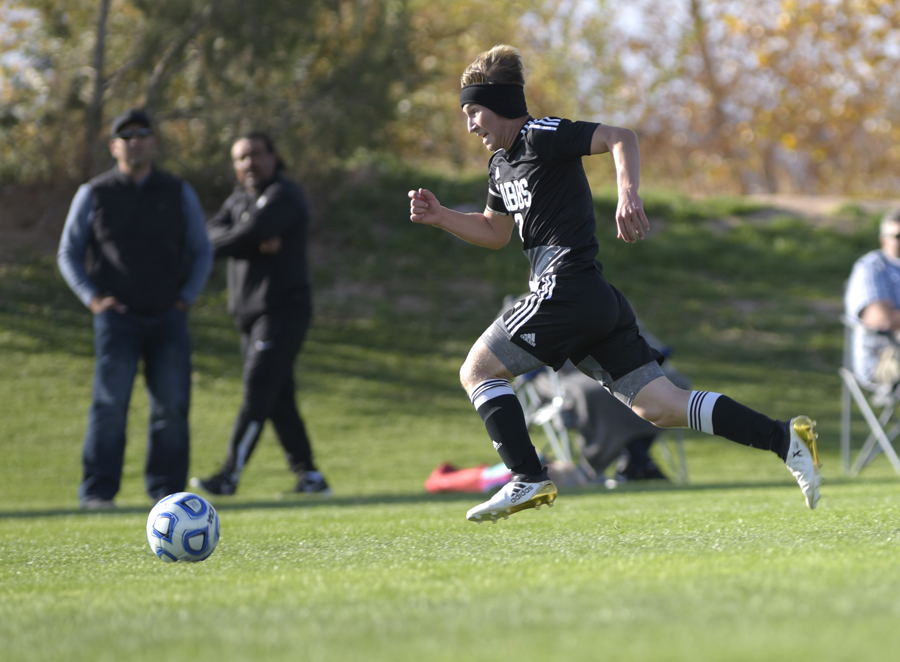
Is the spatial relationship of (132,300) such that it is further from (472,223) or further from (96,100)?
(96,100)

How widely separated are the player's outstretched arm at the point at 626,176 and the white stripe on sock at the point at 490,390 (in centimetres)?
76

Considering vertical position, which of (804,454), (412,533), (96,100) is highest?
(96,100)

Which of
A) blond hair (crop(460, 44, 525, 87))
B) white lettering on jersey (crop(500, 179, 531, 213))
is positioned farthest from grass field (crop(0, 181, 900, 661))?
blond hair (crop(460, 44, 525, 87))

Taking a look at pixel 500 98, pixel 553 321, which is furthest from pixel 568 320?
pixel 500 98

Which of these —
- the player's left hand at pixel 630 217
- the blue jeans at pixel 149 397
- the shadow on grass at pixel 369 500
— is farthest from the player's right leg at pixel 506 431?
the blue jeans at pixel 149 397

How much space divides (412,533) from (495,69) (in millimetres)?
1903

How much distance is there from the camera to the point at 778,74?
28281mm

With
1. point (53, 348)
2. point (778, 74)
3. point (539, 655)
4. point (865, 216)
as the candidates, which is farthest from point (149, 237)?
point (778, 74)

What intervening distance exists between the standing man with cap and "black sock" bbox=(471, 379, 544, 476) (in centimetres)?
346

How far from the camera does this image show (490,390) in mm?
4188

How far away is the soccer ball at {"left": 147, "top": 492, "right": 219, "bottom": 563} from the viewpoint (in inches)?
149

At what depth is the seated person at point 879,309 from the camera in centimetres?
793

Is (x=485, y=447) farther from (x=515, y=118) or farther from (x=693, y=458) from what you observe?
(x=515, y=118)

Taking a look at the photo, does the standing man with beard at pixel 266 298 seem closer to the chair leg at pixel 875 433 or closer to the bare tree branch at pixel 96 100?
the chair leg at pixel 875 433
